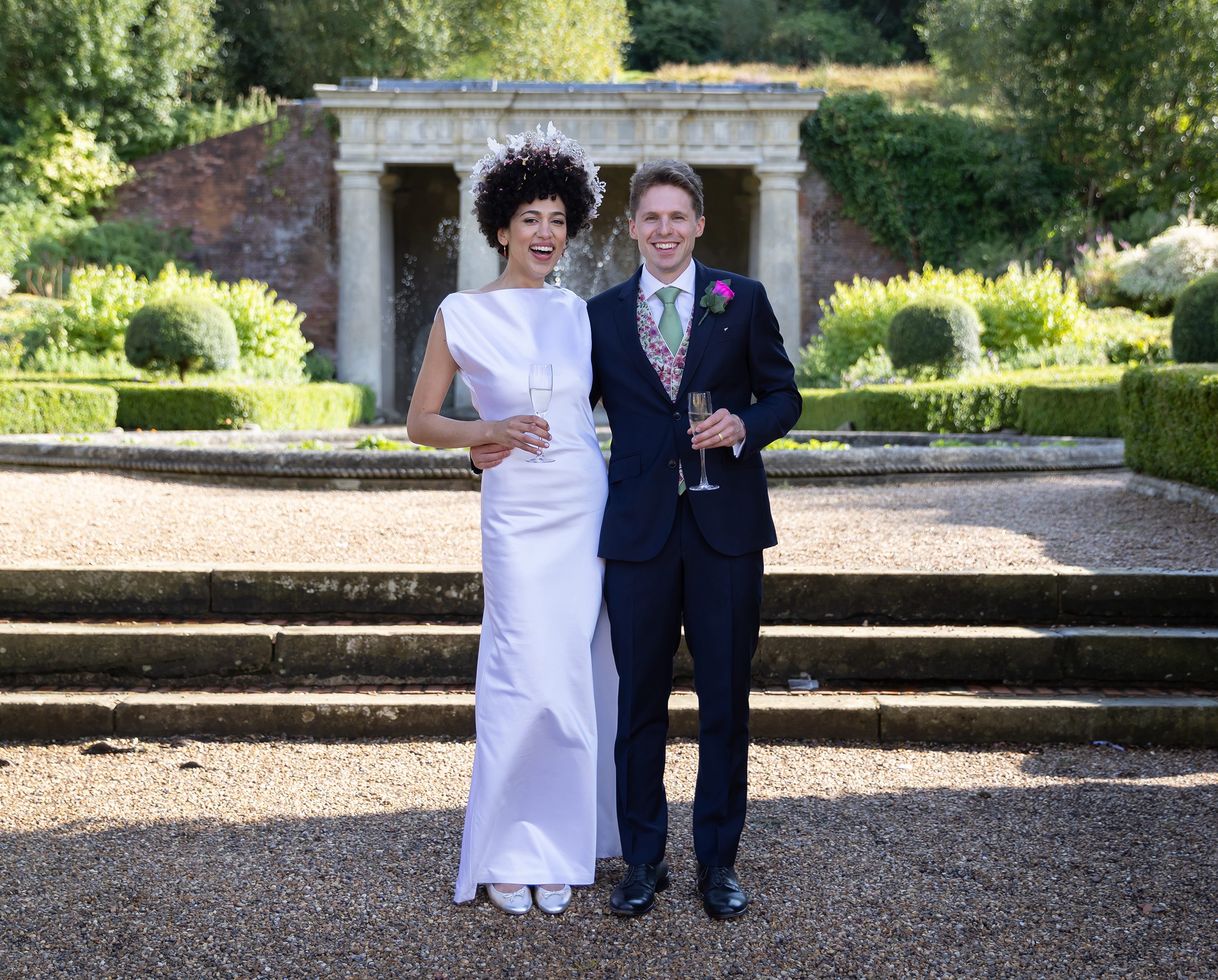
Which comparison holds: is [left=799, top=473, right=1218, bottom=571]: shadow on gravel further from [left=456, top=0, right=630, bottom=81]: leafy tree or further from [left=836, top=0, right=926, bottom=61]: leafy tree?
[left=836, top=0, right=926, bottom=61]: leafy tree

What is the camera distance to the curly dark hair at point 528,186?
295 centimetres

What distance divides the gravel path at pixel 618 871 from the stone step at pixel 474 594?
91 cm

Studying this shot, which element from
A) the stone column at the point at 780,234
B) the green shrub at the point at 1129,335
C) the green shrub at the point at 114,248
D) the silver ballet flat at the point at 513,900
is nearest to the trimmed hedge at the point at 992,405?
the green shrub at the point at 1129,335

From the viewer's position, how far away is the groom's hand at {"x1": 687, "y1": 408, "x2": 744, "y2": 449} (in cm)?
264

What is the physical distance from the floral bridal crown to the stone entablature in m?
16.3

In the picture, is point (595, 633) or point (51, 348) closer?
point (595, 633)

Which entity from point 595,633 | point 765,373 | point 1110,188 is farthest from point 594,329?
point 1110,188

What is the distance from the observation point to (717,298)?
2.84m

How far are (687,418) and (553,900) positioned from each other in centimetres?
130

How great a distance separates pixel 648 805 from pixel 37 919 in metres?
1.54

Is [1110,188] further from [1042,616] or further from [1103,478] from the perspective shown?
[1042,616]

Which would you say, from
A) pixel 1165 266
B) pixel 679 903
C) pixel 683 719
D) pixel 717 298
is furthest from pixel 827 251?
pixel 679 903

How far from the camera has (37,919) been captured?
268 centimetres

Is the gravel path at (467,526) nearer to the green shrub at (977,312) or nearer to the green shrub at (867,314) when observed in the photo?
the green shrub at (977,312)
